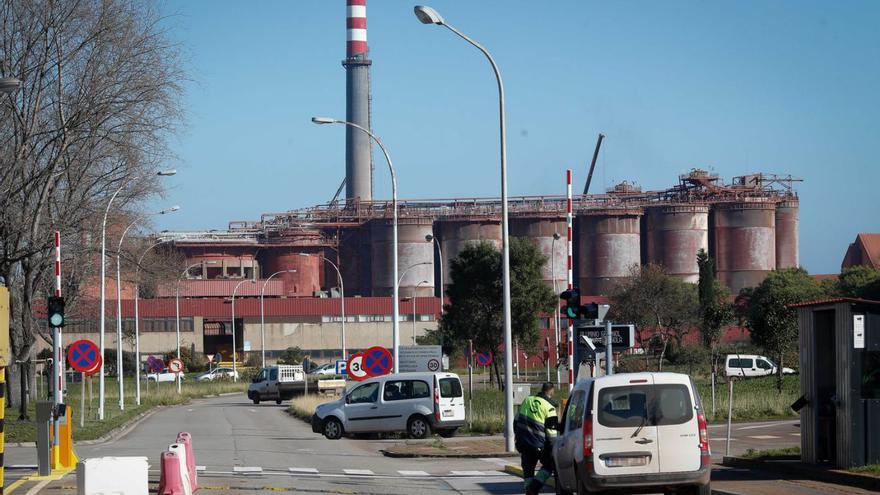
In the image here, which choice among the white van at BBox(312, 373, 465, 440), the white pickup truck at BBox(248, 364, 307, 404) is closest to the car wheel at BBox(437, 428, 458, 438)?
the white van at BBox(312, 373, 465, 440)

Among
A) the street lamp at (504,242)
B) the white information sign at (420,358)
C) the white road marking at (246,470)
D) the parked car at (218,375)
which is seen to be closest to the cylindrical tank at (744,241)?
the parked car at (218,375)

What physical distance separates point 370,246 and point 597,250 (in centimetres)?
1942

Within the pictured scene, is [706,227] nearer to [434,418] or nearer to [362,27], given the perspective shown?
[362,27]

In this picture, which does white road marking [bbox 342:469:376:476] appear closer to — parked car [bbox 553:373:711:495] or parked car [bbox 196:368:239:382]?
parked car [bbox 553:373:711:495]

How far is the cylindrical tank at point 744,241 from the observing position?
10012cm

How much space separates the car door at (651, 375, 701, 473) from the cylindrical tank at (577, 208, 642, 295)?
8571cm

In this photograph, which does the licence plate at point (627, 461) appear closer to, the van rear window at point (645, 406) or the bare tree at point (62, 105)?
the van rear window at point (645, 406)

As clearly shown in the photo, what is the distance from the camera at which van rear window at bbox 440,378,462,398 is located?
29.5m

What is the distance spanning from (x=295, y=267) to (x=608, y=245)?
→ 28054 millimetres

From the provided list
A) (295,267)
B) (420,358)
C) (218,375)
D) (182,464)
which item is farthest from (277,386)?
(295,267)

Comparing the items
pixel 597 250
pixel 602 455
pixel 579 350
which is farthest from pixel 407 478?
pixel 597 250

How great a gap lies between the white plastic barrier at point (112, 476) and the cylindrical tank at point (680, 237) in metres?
87.6

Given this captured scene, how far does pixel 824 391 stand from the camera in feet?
55.7

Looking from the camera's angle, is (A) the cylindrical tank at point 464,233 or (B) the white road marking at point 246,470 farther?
(A) the cylindrical tank at point 464,233
